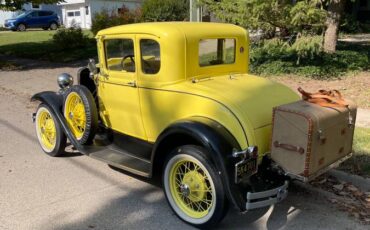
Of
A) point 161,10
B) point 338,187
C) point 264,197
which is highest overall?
point 161,10

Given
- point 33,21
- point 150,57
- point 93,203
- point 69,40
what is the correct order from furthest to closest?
point 33,21
point 69,40
point 150,57
point 93,203

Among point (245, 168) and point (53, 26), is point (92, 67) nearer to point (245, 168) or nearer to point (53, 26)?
point (245, 168)

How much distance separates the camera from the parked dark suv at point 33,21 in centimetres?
3500

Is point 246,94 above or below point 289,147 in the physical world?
above

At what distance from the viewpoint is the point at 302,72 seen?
9695 millimetres

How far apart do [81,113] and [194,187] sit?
6.59 ft

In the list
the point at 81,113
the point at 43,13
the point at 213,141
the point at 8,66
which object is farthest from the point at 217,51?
the point at 43,13

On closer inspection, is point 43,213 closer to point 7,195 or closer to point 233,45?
point 7,195

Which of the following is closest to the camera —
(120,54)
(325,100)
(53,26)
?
(325,100)

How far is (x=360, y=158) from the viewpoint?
4.93 meters

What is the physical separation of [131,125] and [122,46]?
90cm

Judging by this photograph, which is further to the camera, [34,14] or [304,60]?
[34,14]

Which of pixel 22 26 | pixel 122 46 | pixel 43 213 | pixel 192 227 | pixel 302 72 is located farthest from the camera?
pixel 22 26

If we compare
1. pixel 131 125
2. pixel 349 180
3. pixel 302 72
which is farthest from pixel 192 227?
pixel 302 72
